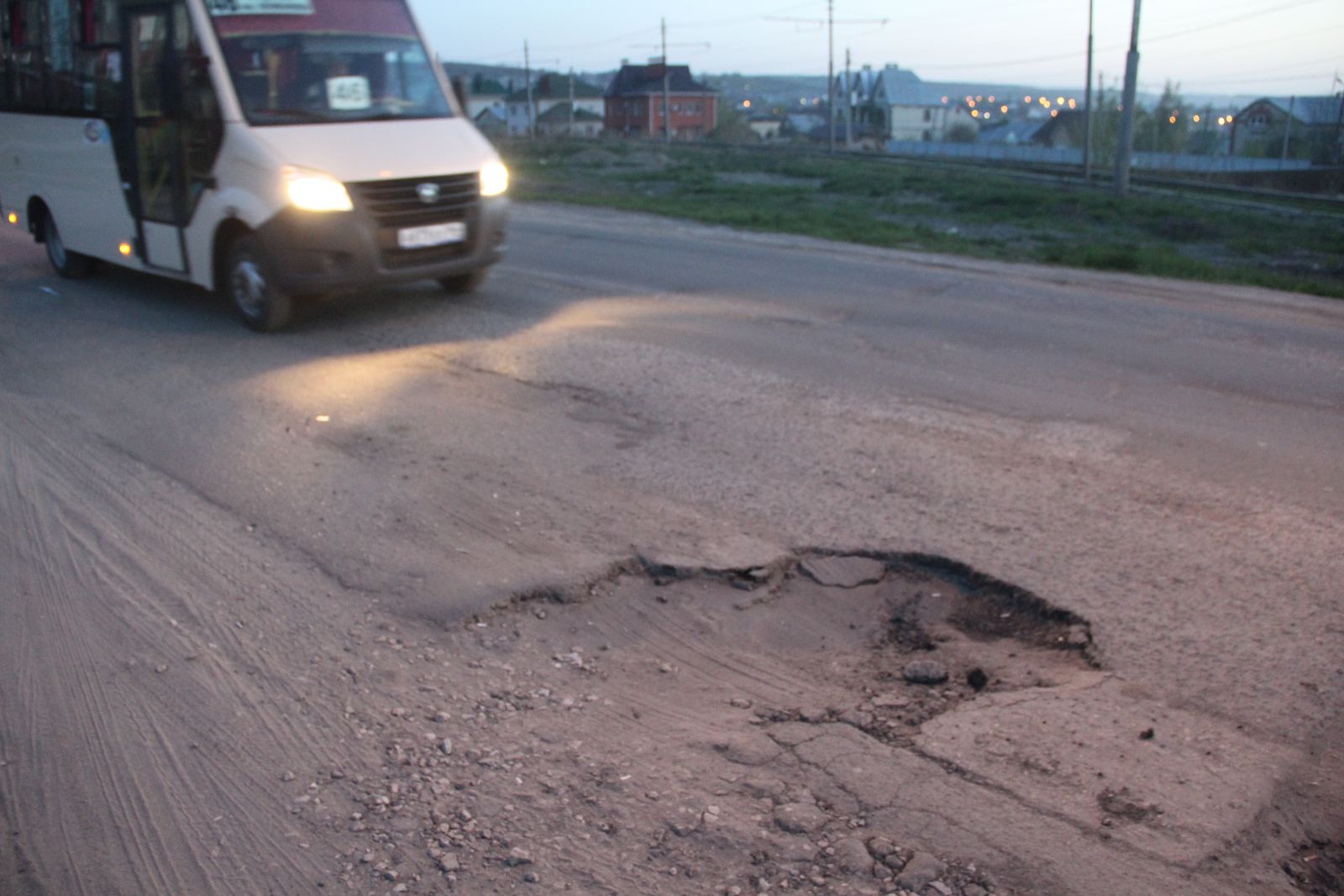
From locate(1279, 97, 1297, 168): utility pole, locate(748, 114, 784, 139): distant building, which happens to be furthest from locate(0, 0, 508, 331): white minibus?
locate(748, 114, 784, 139): distant building

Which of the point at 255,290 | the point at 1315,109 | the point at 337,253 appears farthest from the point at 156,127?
the point at 1315,109

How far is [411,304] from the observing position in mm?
10047

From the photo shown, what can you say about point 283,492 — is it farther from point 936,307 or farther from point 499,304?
point 936,307

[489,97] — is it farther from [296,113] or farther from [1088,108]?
[296,113]

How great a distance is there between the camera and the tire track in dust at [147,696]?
9.98 ft

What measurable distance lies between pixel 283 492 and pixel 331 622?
1531 mm

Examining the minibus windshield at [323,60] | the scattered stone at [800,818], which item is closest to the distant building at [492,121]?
the minibus windshield at [323,60]

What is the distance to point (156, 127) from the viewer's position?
9.19m

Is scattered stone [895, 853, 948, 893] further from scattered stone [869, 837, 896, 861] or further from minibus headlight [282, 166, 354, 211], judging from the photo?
minibus headlight [282, 166, 354, 211]

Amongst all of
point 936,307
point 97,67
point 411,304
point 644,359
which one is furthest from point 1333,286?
point 97,67

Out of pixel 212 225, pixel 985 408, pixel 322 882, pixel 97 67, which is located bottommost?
pixel 322 882

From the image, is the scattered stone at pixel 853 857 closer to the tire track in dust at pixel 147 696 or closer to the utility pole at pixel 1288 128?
the tire track in dust at pixel 147 696

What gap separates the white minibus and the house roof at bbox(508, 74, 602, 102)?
102m

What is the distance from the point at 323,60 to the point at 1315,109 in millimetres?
41945
